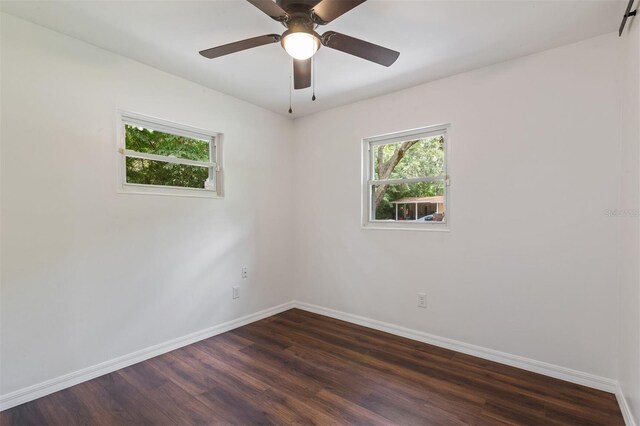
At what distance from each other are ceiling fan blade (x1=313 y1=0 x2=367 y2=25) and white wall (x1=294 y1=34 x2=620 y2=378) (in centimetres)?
157

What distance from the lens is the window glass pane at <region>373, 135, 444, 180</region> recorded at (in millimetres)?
2926

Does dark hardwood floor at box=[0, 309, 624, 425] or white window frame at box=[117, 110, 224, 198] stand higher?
white window frame at box=[117, 110, 224, 198]

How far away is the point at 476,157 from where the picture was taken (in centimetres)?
260

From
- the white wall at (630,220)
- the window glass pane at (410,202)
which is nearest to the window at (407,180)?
the window glass pane at (410,202)

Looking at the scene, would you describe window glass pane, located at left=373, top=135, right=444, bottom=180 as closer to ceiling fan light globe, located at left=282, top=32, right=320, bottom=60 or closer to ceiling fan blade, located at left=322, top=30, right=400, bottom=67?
ceiling fan blade, located at left=322, top=30, right=400, bottom=67

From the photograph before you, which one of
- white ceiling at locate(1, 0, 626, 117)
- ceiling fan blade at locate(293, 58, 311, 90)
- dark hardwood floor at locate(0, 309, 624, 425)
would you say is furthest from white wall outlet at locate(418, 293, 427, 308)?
ceiling fan blade at locate(293, 58, 311, 90)

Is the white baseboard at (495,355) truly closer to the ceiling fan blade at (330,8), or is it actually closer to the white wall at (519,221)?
the white wall at (519,221)

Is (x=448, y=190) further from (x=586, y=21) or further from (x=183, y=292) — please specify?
(x=183, y=292)

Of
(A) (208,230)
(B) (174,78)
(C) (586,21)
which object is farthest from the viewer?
(A) (208,230)

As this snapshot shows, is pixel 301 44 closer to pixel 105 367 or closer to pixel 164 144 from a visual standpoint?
pixel 164 144

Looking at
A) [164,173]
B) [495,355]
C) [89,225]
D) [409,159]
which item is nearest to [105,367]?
[89,225]

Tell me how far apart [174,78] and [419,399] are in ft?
10.4

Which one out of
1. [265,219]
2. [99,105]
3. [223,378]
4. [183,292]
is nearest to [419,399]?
[223,378]

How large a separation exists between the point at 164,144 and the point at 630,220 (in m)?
3.39
